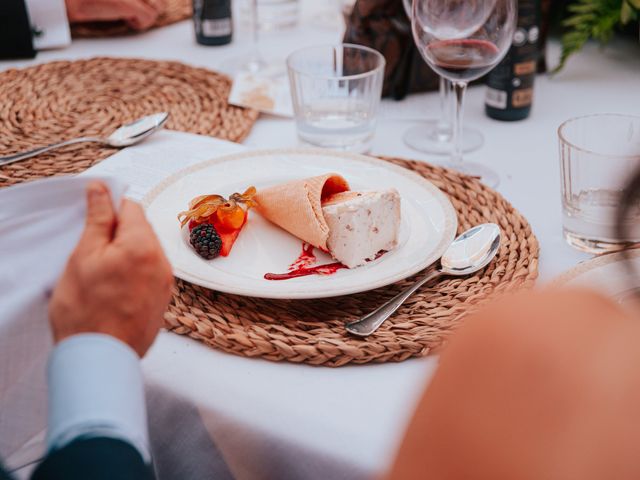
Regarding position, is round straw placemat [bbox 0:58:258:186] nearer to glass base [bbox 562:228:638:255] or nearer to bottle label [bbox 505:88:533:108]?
bottle label [bbox 505:88:533:108]

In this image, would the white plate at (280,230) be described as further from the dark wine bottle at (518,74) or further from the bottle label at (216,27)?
the bottle label at (216,27)

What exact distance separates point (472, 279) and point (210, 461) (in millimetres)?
347

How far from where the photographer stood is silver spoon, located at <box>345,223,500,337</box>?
0.77 metres

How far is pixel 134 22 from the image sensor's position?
5.60 ft

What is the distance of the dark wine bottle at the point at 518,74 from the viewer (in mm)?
1202

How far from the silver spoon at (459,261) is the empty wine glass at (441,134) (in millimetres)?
326

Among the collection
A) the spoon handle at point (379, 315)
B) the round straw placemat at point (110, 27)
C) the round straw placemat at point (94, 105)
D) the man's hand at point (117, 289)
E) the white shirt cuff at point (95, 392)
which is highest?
the man's hand at point (117, 289)

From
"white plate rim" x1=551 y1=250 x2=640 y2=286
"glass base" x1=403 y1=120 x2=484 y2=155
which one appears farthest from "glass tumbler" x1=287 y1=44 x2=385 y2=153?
"white plate rim" x1=551 y1=250 x2=640 y2=286

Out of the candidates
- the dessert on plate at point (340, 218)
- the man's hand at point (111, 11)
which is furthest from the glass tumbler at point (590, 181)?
the man's hand at point (111, 11)

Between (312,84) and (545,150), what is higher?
(312,84)

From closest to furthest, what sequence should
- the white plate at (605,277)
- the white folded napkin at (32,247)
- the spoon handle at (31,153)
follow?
the white folded napkin at (32,247) < the white plate at (605,277) < the spoon handle at (31,153)

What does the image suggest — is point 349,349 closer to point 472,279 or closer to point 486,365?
point 472,279

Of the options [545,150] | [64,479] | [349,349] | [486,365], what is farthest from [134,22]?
[486,365]

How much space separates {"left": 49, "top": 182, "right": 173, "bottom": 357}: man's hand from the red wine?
0.59 metres
